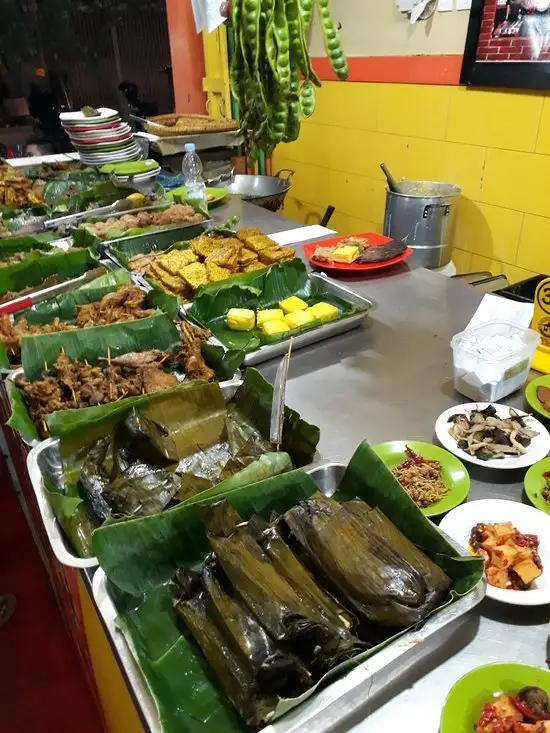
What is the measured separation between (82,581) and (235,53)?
1707mm

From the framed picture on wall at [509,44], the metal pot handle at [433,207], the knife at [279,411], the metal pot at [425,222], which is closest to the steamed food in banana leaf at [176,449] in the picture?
the knife at [279,411]

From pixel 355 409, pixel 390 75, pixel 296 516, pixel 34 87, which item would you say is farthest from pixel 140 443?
pixel 34 87

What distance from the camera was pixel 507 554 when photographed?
3.77ft

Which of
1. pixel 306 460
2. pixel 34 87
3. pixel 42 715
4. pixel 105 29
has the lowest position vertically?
pixel 42 715

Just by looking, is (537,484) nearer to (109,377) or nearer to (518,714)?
(518,714)

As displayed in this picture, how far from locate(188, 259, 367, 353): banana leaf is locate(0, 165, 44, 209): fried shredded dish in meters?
2.16

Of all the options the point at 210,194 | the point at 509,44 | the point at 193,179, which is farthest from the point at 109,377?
the point at 509,44

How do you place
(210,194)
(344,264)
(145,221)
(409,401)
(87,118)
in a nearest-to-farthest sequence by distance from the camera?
(409,401), (344,264), (145,221), (210,194), (87,118)

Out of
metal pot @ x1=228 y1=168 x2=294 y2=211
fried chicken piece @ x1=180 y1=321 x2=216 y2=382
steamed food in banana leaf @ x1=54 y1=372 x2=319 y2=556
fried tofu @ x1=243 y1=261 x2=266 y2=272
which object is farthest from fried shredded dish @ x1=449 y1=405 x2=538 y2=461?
metal pot @ x1=228 y1=168 x2=294 y2=211

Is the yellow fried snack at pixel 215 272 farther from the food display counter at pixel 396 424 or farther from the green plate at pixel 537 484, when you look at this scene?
the green plate at pixel 537 484

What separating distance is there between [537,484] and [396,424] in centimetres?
43

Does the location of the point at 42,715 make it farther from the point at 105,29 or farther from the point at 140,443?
the point at 105,29

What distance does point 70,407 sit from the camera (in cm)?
172

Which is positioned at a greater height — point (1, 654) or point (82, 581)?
point (82, 581)
